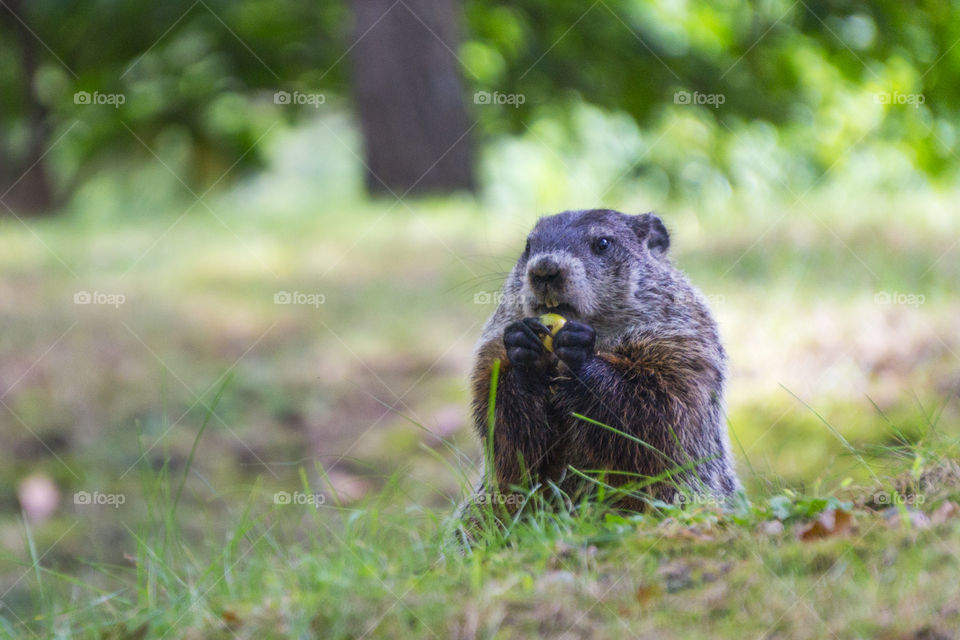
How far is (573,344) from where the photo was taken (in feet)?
12.6

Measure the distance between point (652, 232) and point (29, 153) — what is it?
36.8 ft

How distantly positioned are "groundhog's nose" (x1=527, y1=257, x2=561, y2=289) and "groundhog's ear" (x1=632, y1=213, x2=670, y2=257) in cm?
76

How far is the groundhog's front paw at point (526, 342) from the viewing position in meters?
3.82

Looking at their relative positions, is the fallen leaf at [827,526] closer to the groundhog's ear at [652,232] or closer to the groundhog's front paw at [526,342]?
the groundhog's front paw at [526,342]

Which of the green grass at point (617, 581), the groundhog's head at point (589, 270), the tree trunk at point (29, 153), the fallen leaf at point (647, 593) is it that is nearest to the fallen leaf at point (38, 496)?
the green grass at point (617, 581)

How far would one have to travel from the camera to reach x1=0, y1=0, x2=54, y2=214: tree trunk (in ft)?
42.2

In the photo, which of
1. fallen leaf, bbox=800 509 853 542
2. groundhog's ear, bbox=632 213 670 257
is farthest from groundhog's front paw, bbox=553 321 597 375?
fallen leaf, bbox=800 509 853 542

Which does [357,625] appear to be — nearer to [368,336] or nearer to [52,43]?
[368,336]

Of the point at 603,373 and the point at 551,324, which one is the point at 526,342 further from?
the point at 603,373

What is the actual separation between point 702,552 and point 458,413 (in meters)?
4.56

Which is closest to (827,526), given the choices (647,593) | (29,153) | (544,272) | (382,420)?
(647,593)

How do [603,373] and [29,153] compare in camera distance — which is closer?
[603,373]

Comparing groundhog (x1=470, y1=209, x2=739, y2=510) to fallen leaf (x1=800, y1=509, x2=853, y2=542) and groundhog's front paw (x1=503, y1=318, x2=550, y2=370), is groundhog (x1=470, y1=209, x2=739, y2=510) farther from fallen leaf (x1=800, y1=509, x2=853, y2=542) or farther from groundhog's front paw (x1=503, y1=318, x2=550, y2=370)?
fallen leaf (x1=800, y1=509, x2=853, y2=542)

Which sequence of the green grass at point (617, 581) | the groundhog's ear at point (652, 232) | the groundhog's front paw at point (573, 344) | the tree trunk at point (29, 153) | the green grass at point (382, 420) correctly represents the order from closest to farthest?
1. the green grass at point (617, 581)
2. the green grass at point (382, 420)
3. the groundhog's front paw at point (573, 344)
4. the groundhog's ear at point (652, 232)
5. the tree trunk at point (29, 153)
